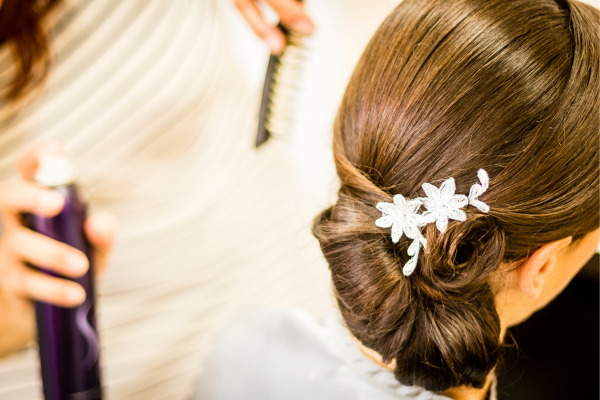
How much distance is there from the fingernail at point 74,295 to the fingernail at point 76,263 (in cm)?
2

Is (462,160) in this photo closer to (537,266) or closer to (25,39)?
(537,266)

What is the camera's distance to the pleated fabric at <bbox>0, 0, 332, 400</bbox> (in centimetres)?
76

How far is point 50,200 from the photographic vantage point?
1.57ft

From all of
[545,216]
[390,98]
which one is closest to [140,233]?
[390,98]

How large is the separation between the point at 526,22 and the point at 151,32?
2.12 ft

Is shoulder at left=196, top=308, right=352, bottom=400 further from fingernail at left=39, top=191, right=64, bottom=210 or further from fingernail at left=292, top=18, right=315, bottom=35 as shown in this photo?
fingernail at left=292, top=18, right=315, bottom=35

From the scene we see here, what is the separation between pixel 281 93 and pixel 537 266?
651 mm

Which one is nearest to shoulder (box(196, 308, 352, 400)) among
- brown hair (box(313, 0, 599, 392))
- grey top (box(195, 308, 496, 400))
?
grey top (box(195, 308, 496, 400))

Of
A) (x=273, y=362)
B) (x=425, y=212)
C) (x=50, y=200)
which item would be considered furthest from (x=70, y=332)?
(x=425, y=212)

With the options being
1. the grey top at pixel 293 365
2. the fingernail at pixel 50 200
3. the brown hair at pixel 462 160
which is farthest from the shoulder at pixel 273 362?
the fingernail at pixel 50 200

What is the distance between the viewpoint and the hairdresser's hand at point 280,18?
2.56 ft

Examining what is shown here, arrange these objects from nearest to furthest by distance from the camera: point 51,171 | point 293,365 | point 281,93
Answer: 1. point 51,171
2. point 293,365
3. point 281,93

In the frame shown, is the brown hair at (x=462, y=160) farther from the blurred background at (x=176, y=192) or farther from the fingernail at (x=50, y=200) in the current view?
the fingernail at (x=50, y=200)

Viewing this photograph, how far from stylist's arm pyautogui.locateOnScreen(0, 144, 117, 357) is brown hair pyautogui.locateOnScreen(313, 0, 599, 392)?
31 cm
